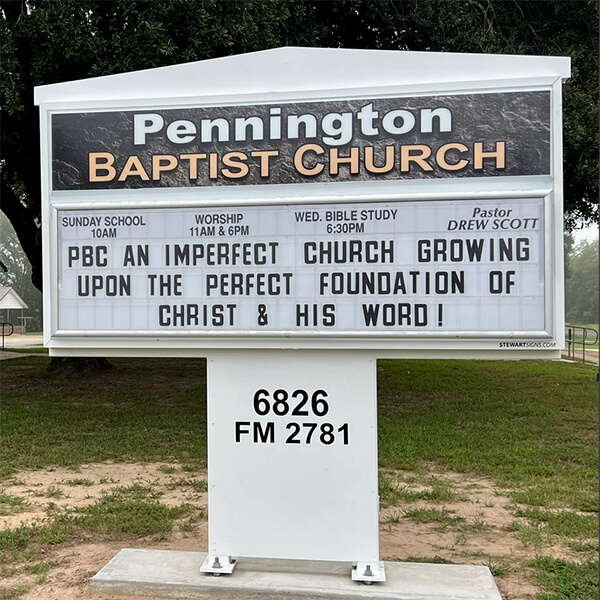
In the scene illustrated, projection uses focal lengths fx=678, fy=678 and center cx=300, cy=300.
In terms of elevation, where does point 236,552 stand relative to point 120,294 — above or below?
below

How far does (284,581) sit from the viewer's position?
163 inches

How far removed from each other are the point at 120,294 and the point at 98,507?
2.44m

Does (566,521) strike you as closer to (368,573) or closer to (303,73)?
(368,573)

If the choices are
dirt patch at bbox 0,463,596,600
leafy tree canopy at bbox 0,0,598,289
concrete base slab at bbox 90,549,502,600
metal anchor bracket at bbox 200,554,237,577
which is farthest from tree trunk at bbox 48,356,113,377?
metal anchor bracket at bbox 200,554,237,577

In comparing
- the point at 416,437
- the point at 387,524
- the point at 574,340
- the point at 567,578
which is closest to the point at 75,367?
the point at 416,437

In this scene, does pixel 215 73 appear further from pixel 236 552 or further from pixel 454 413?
pixel 454 413

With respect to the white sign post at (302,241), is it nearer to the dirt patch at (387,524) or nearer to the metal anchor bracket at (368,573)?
the metal anchor bracket at (368,573)

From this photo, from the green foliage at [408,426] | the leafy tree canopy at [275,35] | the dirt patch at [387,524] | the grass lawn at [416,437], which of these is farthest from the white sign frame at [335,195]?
the leafy tree canopy at [275,35]

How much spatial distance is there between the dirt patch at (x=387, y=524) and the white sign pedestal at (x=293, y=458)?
2.46ft

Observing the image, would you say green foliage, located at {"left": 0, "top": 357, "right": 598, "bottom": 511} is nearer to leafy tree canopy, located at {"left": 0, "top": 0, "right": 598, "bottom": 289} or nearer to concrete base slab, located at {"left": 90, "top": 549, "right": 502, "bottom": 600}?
concrete base slab, located at {"left": 90, "top": 549, "right": 502, "bottom": 600}

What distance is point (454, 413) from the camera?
411 inches

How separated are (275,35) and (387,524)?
6.40 meters

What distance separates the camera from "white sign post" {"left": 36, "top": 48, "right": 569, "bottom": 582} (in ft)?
12.9

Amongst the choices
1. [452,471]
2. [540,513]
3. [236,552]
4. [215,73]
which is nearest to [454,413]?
[452,471]
